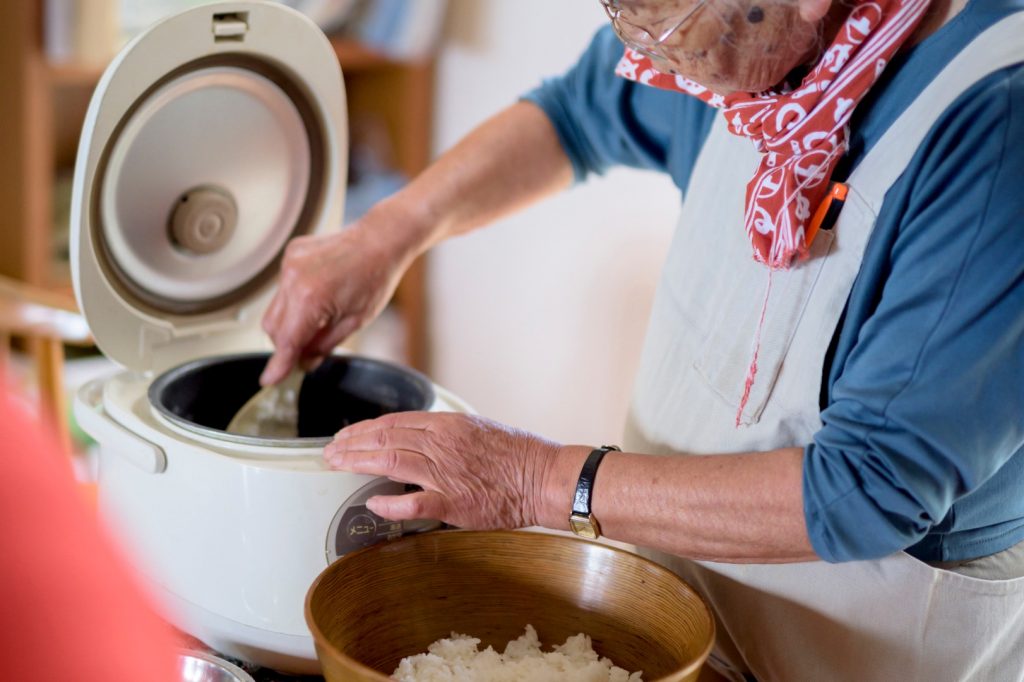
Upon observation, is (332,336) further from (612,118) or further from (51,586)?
(51,586)

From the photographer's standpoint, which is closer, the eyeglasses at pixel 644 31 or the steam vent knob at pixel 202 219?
the eyeglasses at pixel 644 31

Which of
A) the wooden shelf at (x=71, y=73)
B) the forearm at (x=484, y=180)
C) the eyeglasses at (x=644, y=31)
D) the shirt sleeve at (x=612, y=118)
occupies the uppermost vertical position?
the eyeglasses at (x=644, y=31)

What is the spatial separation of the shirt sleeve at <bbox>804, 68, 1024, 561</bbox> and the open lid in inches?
26.7

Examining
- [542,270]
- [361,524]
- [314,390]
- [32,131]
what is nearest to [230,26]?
[314,390]

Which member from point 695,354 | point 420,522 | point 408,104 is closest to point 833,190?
point 695,354

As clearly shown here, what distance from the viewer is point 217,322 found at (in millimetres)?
1287

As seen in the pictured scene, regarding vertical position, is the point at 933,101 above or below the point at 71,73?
above

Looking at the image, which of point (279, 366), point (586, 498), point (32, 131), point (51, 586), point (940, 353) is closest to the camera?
point (51, 586)

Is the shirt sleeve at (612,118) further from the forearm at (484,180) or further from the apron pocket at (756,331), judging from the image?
the apron pocket at (756,331)

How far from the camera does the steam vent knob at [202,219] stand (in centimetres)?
122

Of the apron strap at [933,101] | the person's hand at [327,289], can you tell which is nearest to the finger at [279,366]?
the person's hand at [327,289]

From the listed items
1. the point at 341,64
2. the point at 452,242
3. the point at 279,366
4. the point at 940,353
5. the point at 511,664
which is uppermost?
the point at 940,353

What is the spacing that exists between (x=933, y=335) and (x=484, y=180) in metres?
0.67

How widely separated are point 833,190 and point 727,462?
0.25 metres
